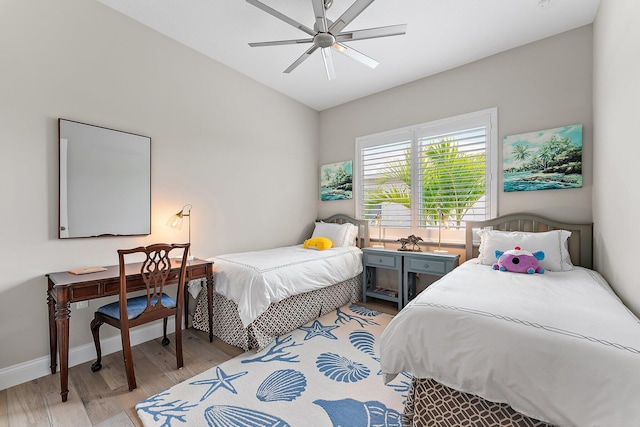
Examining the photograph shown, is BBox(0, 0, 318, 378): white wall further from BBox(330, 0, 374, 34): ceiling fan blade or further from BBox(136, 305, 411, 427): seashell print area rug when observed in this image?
BBox(330, 0, 374, 34): ceiling fan blade

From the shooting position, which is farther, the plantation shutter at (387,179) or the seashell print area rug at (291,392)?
the plantation shutter at (387,179)

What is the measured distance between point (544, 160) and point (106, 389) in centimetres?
422

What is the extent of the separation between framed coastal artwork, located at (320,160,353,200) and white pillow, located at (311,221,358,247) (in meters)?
0.55

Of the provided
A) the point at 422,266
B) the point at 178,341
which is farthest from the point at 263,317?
the point at 422,266

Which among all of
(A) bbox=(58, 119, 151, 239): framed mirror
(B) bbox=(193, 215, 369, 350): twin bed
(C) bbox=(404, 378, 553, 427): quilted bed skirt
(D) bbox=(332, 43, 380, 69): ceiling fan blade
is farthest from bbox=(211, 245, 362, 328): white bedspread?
(D) bbox=(332, 43, 380, 69): ceiling fan blade

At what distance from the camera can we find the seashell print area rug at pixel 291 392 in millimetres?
1649

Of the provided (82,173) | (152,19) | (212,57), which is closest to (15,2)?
(152,19)

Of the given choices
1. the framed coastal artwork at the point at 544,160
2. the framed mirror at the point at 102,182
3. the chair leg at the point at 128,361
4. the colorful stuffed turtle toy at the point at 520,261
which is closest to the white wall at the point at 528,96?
the framed coastal artwork at the point at 544,160

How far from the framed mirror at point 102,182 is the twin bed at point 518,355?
8.05 feet

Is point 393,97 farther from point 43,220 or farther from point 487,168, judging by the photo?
point 43,220

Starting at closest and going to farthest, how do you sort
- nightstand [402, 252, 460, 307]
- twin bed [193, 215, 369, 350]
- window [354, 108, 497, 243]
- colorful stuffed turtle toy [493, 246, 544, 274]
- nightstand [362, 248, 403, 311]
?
colorful stuffed turtle toy [493, 246, 544, 274] < twin bed [193, 215, 369, 350] < nightstand [402, 252, 460, 307] < window [354, 108, 497, 243] < nightstand [362, 248, 403, 311]

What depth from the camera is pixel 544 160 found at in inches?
111

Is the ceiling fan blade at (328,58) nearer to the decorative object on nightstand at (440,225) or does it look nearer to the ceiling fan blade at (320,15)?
the ceiling fan blade at (320,15)

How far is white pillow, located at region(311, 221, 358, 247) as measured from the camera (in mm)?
3938
